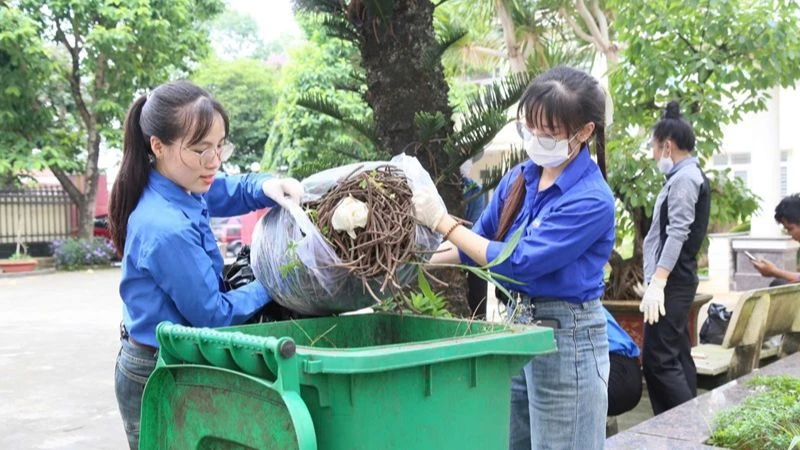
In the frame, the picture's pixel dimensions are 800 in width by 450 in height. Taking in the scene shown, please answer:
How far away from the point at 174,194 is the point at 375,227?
0.58m

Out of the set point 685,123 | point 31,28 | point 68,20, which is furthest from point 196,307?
point 68,20

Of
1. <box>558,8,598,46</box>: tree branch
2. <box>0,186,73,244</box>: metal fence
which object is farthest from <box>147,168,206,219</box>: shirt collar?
<box>0,186,73,244</box>: metal fence

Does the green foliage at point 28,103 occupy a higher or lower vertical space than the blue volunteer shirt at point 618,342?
higher

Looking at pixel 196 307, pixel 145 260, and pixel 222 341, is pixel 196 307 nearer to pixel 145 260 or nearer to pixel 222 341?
pixel 145 260

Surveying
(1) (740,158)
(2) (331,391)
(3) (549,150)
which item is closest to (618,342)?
(3) (549,150)

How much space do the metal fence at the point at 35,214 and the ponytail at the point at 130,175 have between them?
57.1ft

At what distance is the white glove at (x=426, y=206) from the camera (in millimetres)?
2084

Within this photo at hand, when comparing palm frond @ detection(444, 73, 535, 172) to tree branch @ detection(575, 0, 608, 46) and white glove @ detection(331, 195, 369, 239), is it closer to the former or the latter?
white glove @ detection(331, 195, 369, 239)

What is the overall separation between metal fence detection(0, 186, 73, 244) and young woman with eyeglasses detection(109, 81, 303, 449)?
1742 centimetres

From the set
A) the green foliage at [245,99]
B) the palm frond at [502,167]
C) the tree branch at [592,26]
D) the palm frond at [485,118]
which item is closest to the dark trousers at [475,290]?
the palm frond at [502,167]

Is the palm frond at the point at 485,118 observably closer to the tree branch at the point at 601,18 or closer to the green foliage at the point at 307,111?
the tree branch at the point at 601,18

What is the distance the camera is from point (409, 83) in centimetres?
388

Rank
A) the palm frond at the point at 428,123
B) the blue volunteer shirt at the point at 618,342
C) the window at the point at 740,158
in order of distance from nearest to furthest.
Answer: the blue volunteer shirt at the point at 618,342 < the palm frond at the point at 428,123 < the window at the point at 740,158

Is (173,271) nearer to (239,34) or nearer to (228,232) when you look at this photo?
(228,232)
